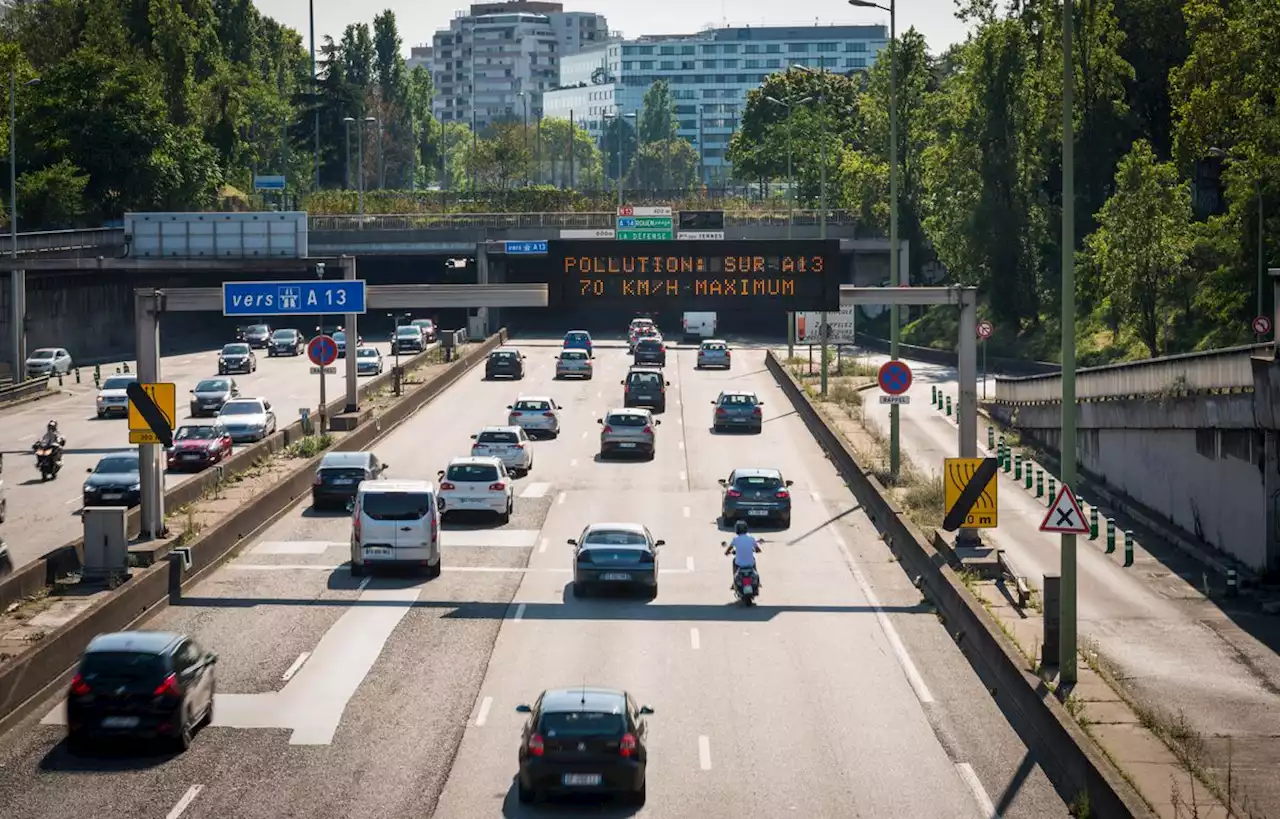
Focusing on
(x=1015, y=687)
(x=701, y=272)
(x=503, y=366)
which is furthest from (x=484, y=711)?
(x=503, y=366)

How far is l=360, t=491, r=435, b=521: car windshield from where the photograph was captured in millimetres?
35094

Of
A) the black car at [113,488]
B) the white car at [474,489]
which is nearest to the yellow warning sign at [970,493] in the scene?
the white car at [474,489]

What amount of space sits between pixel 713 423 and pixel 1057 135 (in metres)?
36.6

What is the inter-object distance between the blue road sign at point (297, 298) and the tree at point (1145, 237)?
36.4m

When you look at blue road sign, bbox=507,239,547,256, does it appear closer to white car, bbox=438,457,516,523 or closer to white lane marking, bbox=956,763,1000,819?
white car, bbox=438,457,516,523

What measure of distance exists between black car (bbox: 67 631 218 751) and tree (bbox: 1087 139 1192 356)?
5173 centimetres

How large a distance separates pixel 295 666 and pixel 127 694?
5.74m

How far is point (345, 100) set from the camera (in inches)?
6373

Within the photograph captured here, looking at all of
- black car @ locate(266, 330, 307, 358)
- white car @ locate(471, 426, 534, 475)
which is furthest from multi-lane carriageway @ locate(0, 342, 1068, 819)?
black car @ locate(266, 330, 307, 358)

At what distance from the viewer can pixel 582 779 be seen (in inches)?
790

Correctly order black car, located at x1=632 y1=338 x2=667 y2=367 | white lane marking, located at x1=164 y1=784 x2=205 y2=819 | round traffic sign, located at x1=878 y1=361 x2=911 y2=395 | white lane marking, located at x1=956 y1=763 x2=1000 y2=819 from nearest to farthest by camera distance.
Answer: white lane marking, located at x1=164 y1=784 x2=205 y2=819 < white lane marking, located at x1=956 y1=763 x2=1000 y2=819 < round traffic sign, located at x1=878 y1=361 x2=911 y2=395 < black car, located at x1=632 y1=338 x2=667 y2=367

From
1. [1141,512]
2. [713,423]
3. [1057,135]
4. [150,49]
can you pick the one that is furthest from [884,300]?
[150,49]

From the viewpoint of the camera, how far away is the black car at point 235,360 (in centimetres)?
8319

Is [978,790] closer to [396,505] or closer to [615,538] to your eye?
[615,538]
